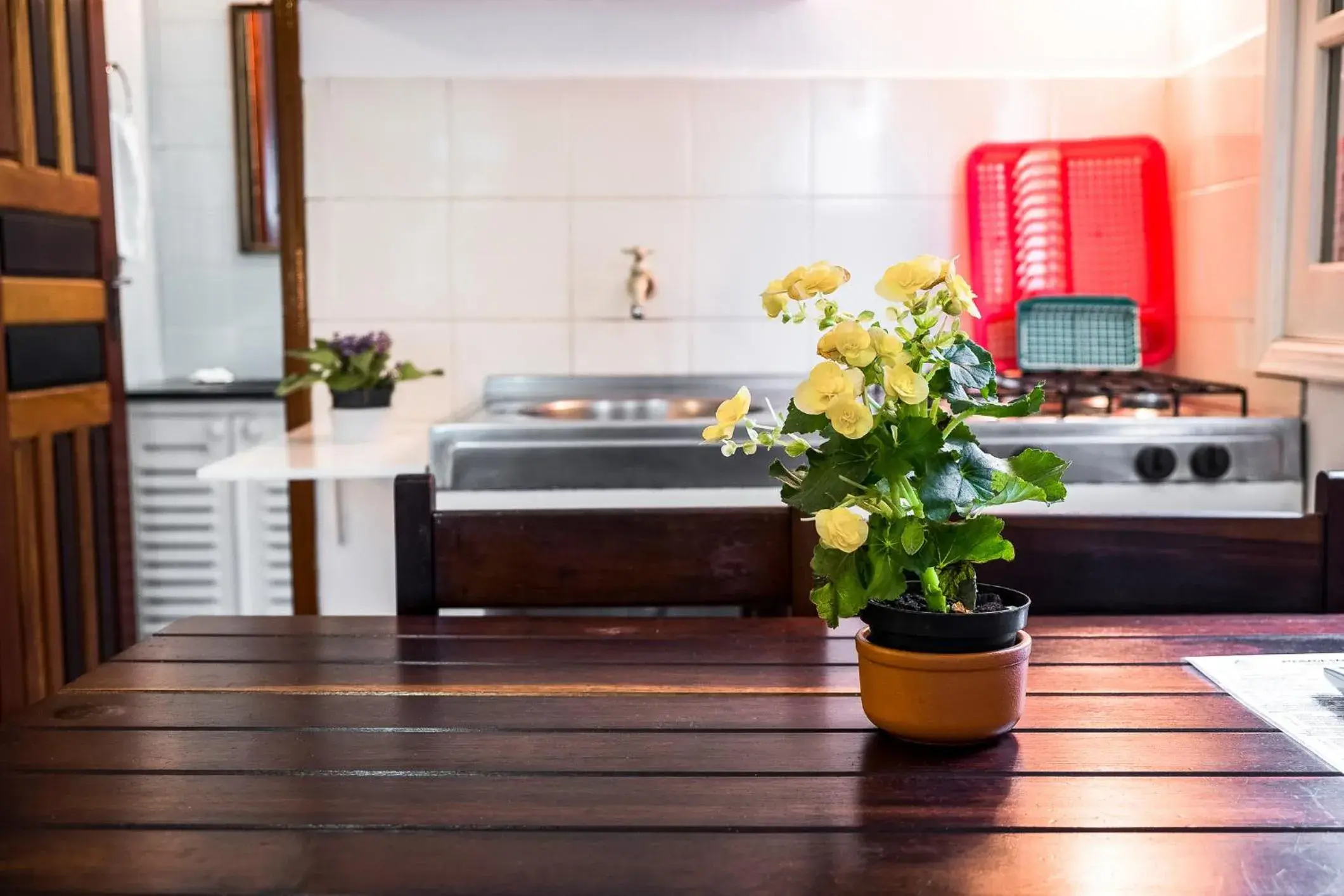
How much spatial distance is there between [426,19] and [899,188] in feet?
3.40

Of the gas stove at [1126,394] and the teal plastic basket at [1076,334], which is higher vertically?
the teal plastic basket at [1076,334]

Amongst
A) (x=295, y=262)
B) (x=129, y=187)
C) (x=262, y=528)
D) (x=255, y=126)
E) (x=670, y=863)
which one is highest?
(x=255, y=126)

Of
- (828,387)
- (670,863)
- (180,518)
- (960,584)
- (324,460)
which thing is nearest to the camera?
(670,863)

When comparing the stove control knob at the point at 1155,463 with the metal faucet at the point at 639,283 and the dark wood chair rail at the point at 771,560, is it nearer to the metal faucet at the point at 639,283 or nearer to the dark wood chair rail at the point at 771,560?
the dark wood chair rail at the point at 771,560

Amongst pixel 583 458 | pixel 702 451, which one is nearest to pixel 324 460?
pixel 583 458

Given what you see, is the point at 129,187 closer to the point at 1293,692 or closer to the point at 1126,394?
the point at 1126,394

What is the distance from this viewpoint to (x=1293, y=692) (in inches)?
39.7

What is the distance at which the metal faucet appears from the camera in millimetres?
2607

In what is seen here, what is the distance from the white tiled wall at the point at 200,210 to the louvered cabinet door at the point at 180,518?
0.51 meters

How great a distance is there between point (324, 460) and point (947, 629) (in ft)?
4.74

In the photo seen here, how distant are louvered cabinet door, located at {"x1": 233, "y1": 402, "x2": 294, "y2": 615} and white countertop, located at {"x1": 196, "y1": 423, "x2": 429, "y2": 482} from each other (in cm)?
94

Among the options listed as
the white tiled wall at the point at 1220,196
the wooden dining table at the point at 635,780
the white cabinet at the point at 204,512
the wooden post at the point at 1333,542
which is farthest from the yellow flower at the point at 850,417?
the white cabinet at the point at 204,512

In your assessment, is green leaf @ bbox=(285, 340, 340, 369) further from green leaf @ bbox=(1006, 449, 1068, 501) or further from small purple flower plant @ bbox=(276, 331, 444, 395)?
green leaf @ bbox=(1006, 449, 1068, 501)

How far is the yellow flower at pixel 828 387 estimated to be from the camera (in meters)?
0.82
